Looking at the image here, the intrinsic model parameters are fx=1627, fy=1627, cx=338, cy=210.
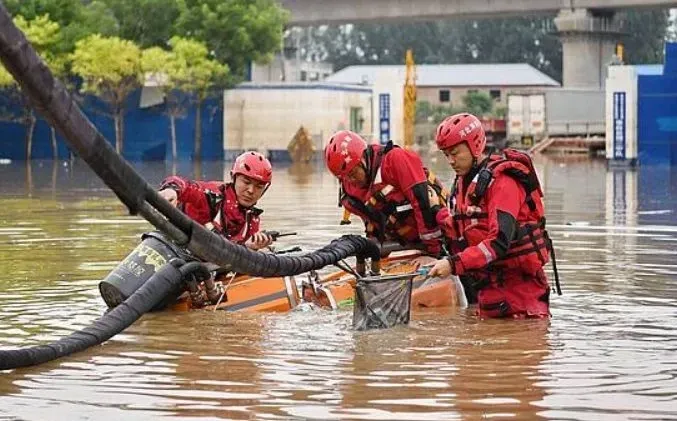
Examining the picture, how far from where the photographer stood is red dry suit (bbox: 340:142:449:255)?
Answer: 12.0m

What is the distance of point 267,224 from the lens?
2302cm

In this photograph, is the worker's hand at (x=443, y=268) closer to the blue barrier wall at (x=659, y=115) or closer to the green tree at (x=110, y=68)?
the blue barrier wall at (x=659, y=115)

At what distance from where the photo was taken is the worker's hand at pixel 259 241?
12.2 meters

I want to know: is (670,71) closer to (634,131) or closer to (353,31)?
(634,131)

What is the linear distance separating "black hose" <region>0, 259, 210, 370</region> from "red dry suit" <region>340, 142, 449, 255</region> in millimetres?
1314

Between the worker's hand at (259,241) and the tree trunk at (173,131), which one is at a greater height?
the worker's hand at (259,241)

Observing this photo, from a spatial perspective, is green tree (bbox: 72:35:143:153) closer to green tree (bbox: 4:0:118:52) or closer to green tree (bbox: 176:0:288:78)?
green tree (bbox: 4:0:118:52)

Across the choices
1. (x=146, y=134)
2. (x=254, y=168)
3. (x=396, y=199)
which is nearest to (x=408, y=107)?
(x=146, y=134)

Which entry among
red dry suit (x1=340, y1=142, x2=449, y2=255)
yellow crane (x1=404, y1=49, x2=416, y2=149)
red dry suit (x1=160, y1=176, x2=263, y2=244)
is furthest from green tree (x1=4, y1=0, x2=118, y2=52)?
red dry suit (x1=340, y1=142, x2=449, y2=255)

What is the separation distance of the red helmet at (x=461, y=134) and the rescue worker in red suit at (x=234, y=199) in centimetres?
188

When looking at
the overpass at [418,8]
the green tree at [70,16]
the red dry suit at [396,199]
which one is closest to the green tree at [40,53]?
the green tree at [70,16]

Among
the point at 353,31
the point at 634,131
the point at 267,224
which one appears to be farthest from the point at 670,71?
the point at 353,31

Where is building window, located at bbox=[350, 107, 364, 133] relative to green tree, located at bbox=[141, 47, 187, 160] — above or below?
below

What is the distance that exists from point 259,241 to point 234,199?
1.55 ft
